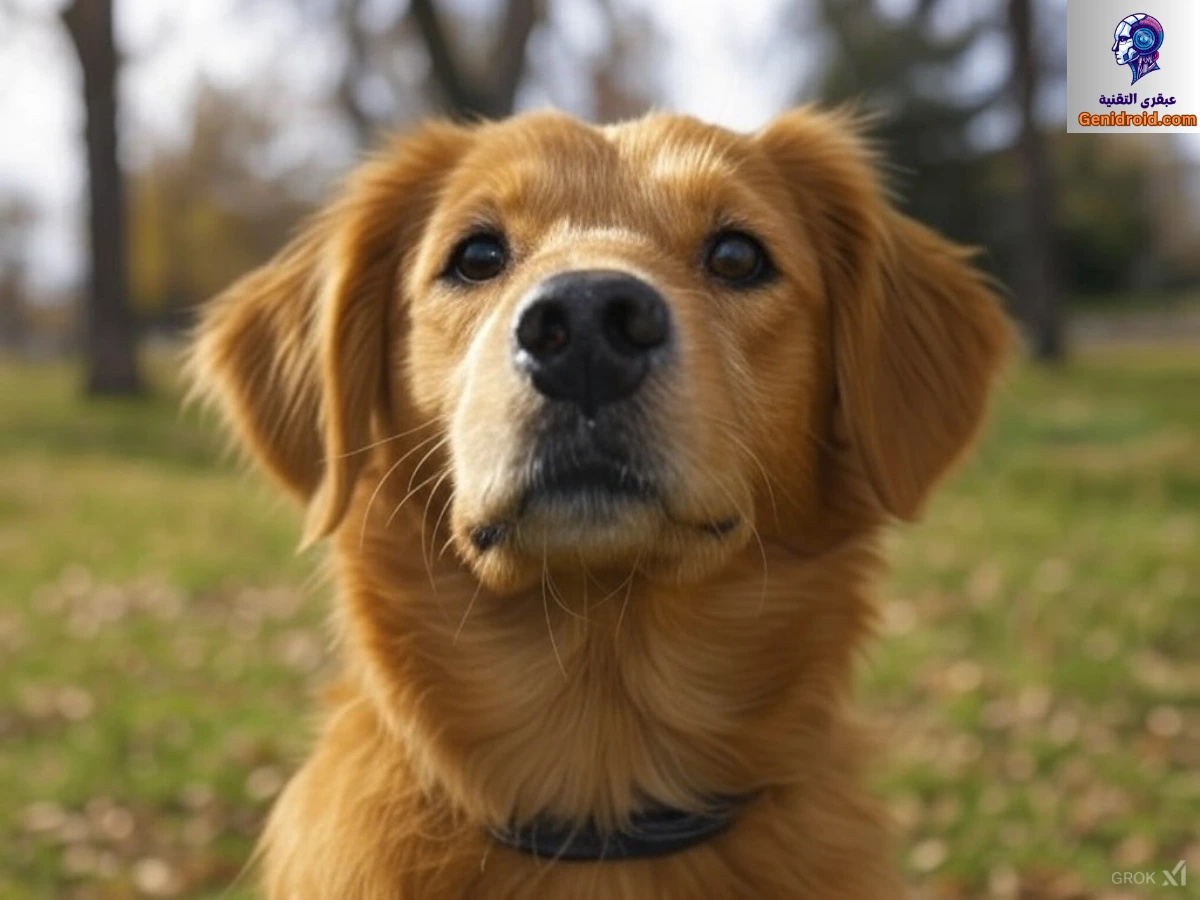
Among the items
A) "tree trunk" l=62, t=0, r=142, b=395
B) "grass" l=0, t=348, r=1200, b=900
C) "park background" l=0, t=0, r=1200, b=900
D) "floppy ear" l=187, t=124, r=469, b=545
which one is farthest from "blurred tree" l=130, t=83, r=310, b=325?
"floppy ear" l=187, t=124, r=469, b=545

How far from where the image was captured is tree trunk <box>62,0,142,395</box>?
1634cm

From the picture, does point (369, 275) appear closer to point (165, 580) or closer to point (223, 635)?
point (223, 635)

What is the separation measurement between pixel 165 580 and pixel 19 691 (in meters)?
2.46

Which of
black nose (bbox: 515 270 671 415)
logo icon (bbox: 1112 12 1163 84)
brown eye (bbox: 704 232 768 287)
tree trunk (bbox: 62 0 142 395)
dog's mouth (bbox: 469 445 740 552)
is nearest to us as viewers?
black nose (bbox: 515 270 671 415)

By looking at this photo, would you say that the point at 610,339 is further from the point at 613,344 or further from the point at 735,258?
the point at 735,258

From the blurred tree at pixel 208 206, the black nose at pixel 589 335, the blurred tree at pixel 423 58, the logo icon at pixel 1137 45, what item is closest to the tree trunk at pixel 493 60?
the blurred tree at pixel 423 58

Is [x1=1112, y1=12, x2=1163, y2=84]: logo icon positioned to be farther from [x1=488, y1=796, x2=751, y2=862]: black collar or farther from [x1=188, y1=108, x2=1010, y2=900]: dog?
[x1=488, y1=796, x2=751, y2=862]: black collar

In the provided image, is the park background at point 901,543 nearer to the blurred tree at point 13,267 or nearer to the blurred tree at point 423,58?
the blurred tree at point 423,58

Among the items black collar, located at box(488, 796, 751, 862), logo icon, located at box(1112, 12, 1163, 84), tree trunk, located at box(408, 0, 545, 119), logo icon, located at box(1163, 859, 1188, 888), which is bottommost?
logo icon, located at box(1163, 859, 1188, 888)

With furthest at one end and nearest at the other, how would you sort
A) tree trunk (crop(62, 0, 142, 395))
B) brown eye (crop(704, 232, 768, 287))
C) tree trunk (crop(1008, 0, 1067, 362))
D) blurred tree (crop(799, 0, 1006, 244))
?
1. blurred tree (crop(799, 0, 1006, 244))
2. tree trunk (crop(62, 0, 142, 395))
3. tree trunk (crop(1008, 0, 1067, 362))
4. brown eye (crop(704, 232, 768, 287))

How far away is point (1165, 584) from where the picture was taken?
7.36 m

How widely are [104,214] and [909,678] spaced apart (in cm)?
1398

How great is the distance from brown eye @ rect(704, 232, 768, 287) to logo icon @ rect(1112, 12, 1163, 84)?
2.79m

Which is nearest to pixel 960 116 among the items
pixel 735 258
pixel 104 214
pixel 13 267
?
pixel 104 214
